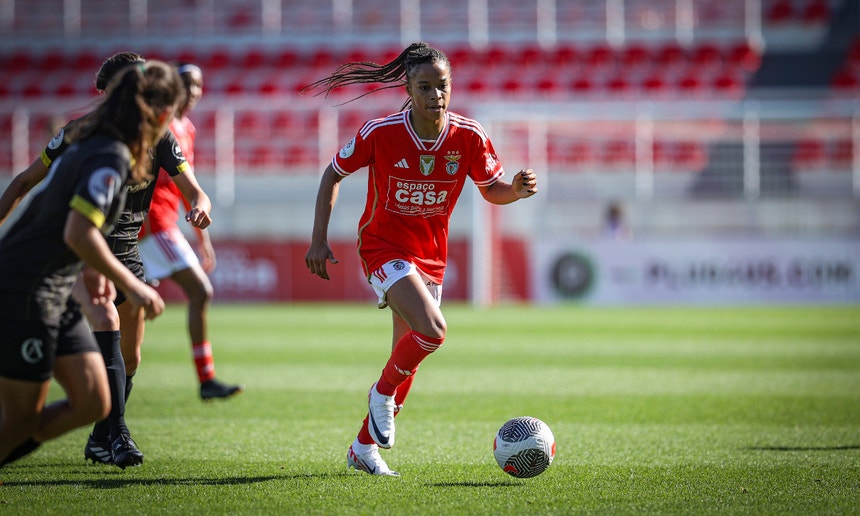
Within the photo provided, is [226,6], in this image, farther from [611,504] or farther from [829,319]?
[611,504]

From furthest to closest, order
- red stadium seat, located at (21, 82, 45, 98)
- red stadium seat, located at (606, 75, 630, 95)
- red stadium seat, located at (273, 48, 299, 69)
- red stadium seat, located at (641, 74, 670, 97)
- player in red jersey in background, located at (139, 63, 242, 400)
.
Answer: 1. red stadium seat, located at (273, 48, 299, 69)
2. red stadium seat, located at (21, 82, 45, 98)
3. red stadium seat, located at (606, 75, 630, 95)
4. red stadium seat, located at (641, 74, 670, 97)
5. player in red jersey in background, located at (139, 63, 242, 400)

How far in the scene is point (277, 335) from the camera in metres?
15.3

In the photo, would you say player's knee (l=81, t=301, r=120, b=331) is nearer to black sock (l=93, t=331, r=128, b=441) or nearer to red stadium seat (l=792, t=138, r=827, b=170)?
black sock (l=93, t=331, r=128, b=441)

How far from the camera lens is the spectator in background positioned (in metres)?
4.14

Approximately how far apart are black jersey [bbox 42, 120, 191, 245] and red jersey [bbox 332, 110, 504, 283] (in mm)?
A: 908

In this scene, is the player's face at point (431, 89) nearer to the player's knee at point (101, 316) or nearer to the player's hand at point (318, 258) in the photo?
the player's hand at point (318, 258)

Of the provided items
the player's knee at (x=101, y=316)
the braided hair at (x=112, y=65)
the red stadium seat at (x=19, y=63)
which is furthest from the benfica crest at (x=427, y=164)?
the red stadium seat at (x=19, y=63)

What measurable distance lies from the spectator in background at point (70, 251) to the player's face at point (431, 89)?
1.60 meters

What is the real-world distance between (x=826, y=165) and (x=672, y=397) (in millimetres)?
14812

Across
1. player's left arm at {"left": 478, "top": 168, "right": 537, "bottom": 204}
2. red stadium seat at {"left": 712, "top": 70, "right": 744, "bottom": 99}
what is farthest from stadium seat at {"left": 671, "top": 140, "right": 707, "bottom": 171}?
player's left arm at {"left": 478, "top": 168, "right": 537, "bottom": 204}

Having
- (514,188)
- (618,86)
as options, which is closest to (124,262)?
(514,188)

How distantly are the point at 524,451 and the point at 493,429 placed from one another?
2.00 metres

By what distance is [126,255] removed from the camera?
Result: 598cm

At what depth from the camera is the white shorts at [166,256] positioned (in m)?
7.66
